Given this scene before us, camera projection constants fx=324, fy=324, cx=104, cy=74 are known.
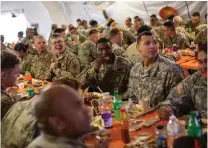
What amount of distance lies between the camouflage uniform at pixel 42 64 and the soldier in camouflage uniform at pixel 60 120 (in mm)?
4044

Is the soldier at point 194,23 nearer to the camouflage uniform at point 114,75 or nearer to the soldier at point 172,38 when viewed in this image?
the soldier at point 172,38

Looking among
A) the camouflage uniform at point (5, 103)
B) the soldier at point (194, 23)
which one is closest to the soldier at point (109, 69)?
the camouflage uniform at point (5, 103)

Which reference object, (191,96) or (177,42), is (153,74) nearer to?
(191,96)

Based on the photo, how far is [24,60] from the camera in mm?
6504

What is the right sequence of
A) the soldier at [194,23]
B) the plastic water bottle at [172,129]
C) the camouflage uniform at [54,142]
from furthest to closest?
the soldier at [194,23] → the plastic water bottle at [172,129] → the camouflage uniform at [54,142]

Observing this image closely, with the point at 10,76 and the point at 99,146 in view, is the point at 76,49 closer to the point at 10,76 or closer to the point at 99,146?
the point at 10,76

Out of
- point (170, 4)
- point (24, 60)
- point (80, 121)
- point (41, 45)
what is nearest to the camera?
point (80, 121)

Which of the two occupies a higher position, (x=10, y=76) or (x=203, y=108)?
(x=10, y=76)

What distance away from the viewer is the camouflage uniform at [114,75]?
14.4ft

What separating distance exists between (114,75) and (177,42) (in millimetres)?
3195

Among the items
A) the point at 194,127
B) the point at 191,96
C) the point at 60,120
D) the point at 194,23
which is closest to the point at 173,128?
the point at 194,127

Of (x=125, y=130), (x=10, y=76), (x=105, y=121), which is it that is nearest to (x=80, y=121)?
(x=125, y=130)

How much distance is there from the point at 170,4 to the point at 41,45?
6273 millimetres

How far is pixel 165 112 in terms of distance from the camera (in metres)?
2.93
